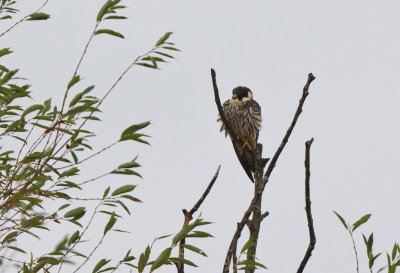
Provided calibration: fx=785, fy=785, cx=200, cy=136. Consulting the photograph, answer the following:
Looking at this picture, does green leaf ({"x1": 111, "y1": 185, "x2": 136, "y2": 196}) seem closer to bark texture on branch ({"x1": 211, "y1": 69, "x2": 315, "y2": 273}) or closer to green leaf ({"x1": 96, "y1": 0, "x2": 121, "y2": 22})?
bark texture on branch ({"x1": 211, "y1": 69, "x2": 315, "y2": 273})

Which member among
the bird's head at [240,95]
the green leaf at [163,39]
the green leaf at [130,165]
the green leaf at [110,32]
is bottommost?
the green leaf at [130,165]

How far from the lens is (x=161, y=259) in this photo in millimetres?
2996

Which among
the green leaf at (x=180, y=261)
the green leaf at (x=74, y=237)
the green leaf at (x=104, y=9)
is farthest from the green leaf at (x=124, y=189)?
the green leaf at (x=104, y=9)

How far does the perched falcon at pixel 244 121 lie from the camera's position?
10023 mm

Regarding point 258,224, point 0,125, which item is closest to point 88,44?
point 0,125

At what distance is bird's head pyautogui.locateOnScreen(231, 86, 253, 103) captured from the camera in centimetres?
1070

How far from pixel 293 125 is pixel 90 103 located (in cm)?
99

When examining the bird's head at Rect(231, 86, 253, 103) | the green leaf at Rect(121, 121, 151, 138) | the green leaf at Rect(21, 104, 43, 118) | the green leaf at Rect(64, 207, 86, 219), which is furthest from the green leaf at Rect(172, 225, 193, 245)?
the bird's head at Rect(231, 86, 253, 103)

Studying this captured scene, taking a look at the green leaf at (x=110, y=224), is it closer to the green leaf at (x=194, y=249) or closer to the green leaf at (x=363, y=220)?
the green leaf at (x=194, y=249)

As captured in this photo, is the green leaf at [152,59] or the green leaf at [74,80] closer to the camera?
the green leaf at [74,80]

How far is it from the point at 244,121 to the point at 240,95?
582 millimetres

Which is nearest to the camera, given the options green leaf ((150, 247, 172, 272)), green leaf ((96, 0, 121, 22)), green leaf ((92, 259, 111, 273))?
green leaf ((150, 247, 172, 272))

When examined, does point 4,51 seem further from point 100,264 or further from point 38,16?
point 100,264

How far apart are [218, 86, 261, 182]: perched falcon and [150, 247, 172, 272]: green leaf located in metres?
6.78
